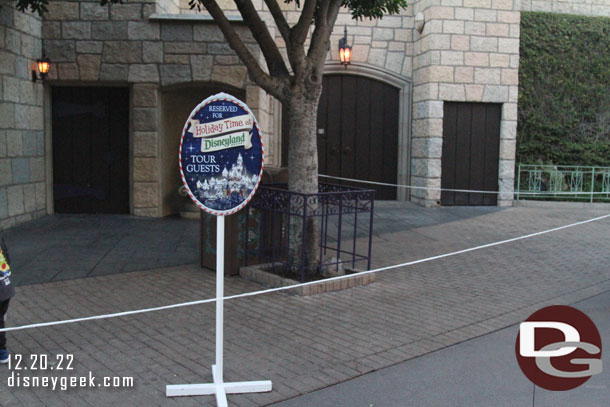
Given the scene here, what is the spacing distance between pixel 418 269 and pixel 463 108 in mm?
6487

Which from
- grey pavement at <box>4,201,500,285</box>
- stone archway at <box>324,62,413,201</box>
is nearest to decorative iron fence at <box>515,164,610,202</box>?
grey pavement at <box>4,201,500,285</box>

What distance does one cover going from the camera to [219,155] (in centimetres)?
441

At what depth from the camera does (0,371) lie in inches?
176

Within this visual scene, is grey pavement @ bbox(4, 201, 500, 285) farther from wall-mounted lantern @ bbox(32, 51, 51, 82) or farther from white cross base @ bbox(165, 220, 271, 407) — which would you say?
white cross base @ bbox(165, 220, 271, 407)

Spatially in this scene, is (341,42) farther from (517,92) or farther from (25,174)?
(25,174)

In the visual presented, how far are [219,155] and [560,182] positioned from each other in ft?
38.5

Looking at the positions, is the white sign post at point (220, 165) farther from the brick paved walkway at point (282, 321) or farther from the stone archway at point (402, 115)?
the stone archway at point (402, 115)

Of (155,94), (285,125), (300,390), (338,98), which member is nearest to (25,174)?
(155,94)

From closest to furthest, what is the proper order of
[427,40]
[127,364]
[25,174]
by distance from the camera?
[127,364] < [25,174] < [427,40]

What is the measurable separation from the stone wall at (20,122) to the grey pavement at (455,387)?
24.7 ft

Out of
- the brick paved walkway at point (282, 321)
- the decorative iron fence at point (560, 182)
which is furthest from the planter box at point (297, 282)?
the decorative iron fence at point (560, 182)

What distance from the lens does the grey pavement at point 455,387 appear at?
4055 mm

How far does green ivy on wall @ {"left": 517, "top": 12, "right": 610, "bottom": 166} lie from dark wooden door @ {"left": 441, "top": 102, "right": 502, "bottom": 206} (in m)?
1.35

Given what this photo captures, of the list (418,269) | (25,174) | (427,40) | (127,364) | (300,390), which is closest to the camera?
(300,390)
